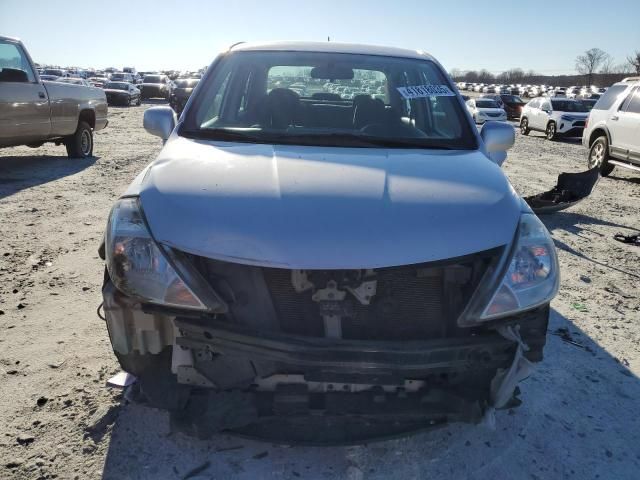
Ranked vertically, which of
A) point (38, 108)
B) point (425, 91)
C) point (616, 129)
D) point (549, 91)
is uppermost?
point (425, 91)

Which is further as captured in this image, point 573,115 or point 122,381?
point 573,115

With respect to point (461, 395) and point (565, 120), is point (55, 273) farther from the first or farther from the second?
point (565, 120)

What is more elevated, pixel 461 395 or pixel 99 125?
pixel 461 395

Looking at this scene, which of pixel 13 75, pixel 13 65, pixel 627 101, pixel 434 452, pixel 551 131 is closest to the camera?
pixel 434 452

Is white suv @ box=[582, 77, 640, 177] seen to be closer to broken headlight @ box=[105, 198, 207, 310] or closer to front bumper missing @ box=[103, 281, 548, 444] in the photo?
front bumper missing @ box=[103, 281, 548, 444]

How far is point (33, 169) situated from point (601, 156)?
35.4ft

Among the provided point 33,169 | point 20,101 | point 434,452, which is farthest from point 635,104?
point 33,169

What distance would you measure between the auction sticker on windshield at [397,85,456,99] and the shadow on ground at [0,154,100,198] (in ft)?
19.4

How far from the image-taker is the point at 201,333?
6.35 ft

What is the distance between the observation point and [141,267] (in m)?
2.04

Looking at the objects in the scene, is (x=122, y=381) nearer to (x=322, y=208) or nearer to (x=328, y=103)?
(x=322, y=208)

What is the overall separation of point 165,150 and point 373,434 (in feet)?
5.46

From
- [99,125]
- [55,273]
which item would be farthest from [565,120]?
[55,273]

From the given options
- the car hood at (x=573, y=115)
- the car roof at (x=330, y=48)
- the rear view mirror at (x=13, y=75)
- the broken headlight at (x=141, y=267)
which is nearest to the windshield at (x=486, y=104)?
the car hood at (x=573, y=115)
